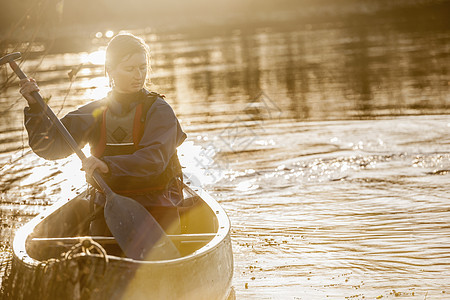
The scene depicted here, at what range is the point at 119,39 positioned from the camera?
4750mm

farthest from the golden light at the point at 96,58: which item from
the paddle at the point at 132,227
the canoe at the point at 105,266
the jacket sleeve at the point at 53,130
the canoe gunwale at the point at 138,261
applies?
the paddle at the point at 132,227

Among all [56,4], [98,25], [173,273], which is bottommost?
[98,25]

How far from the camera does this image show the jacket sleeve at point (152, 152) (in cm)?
461

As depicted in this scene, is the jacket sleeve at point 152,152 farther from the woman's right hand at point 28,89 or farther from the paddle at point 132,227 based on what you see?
the woman's right hand at point 28,89

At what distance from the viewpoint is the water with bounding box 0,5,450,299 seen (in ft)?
19.5

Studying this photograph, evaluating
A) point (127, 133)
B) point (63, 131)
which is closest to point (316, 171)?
point (127, 133)

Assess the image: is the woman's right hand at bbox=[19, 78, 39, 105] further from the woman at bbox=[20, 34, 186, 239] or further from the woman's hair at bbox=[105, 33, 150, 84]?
the woman's hair at bbox=[105, 33, 150, 84]

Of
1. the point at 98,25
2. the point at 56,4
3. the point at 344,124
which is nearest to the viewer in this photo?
the point at 56,4

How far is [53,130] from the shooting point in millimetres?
4840

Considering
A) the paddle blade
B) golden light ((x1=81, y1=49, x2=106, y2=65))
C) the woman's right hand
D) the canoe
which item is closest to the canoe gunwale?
the canoe

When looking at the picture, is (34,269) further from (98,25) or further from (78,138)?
(98,25)

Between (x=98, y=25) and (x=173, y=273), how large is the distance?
61298 millimetres

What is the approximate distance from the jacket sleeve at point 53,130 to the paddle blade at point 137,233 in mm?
639

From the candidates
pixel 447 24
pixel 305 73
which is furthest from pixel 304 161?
pixel 447 24
